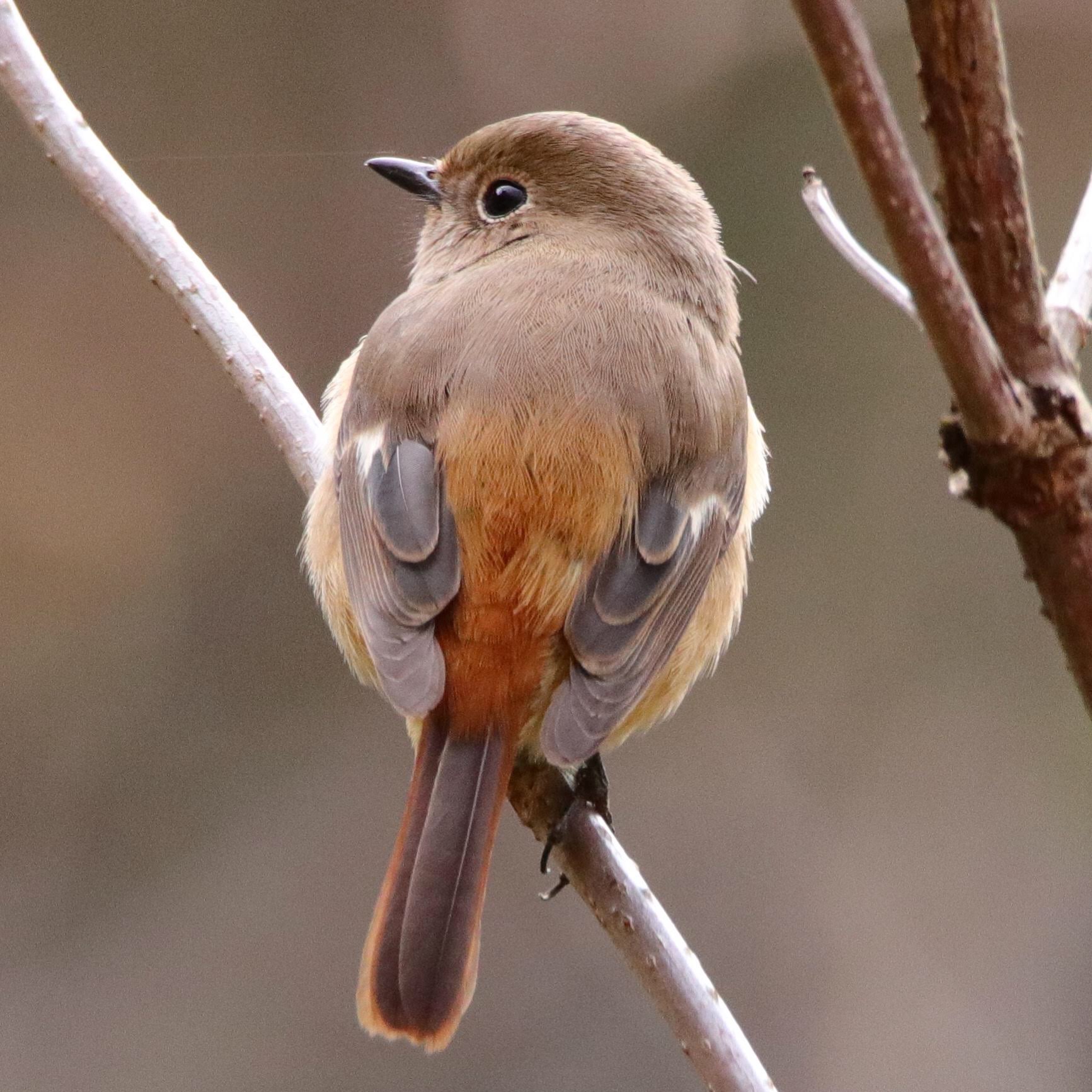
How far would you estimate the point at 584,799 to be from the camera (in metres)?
2.84

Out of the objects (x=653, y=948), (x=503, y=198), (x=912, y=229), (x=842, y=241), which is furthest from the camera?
(x=503, y=198)

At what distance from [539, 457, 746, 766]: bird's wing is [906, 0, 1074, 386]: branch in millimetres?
1441

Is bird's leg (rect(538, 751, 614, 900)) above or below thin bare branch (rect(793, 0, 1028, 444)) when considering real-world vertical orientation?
above

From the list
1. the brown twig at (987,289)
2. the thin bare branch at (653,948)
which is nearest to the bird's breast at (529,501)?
the thin bare branch at (653,948)

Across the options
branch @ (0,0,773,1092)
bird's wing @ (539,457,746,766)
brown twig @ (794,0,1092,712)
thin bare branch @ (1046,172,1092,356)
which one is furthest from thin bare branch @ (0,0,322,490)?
brown twig @ (794,0,1092,712)

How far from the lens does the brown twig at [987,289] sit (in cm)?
114

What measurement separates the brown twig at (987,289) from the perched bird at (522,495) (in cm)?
138

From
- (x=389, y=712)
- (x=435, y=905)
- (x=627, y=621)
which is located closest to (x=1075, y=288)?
(x=627, y=621)

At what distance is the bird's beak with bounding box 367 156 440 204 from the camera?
381 centimetres

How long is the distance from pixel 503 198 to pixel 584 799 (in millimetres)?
1545

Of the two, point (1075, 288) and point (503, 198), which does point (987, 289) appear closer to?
point (1075, 288)

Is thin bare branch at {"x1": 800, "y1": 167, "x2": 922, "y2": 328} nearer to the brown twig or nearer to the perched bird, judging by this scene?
the brown twig

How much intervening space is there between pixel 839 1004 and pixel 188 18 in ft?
14.4

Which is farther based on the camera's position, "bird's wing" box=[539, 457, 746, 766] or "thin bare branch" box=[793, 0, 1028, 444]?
"bird's wing" box=[539, 457, 746, 766]
